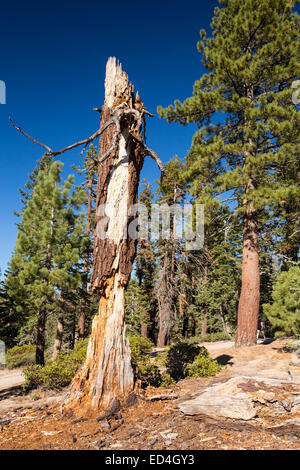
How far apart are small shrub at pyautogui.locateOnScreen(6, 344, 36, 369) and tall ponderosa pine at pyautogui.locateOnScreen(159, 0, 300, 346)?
40.6 feet

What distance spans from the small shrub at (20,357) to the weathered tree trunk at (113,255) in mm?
13888

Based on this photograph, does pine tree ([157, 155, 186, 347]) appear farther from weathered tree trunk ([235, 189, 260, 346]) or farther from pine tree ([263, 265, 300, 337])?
pine tree ([263, 265, 300, 337])

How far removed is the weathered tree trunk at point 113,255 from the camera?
151 inches

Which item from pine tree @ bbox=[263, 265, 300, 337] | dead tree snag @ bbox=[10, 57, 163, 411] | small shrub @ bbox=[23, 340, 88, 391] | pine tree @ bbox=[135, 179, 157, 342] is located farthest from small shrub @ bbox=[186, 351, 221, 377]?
pine tree @ bbox=[135, 179, 157, 342]

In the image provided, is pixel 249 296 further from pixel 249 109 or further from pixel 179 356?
pixel 249 109

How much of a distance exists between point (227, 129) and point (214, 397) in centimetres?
994

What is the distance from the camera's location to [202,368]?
277 inches

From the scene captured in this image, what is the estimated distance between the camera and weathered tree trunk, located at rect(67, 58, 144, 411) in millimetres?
3846

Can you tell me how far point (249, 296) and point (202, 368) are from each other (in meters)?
3.63

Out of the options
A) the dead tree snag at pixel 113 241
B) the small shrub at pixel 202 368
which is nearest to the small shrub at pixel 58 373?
the small shrub at pixel 202 368

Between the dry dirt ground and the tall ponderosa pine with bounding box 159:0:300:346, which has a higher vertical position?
the tall ponderosa pine with bounding box 159:0:300:346

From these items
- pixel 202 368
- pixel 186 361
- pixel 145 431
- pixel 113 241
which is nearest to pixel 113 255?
pixel 113 241

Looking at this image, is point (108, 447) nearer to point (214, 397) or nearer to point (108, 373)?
point (108, 373)
